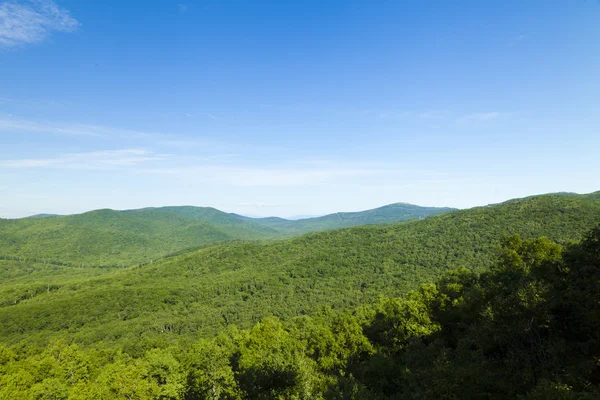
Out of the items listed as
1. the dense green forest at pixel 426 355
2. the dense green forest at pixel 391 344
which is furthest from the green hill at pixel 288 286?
the dense green forest at pixel 426 355

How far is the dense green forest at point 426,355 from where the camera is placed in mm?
18562

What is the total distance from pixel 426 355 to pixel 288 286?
129307mm

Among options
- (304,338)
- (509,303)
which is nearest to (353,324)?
(304,338)

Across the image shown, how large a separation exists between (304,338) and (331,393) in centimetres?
2737

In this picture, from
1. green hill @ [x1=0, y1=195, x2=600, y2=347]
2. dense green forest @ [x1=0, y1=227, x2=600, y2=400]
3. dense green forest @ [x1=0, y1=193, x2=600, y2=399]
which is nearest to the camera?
dense green forest @ [x1=0, y1=227, x2=600, y2=400]

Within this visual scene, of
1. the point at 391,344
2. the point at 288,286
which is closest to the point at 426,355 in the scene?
the point at 391,344

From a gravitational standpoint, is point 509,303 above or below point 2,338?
above

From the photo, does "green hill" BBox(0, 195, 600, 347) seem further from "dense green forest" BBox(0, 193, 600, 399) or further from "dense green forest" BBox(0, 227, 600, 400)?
"dense green forest" BBox(0, 227, 600, 400)

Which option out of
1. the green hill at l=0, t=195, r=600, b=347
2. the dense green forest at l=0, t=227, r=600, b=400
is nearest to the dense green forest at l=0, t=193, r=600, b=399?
the dense green forest at l=0, t=227, r=600, b=400

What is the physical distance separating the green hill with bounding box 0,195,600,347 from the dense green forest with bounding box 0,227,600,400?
55.5 m

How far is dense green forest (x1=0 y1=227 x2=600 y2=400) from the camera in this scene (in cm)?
1856

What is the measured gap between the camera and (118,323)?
124 metres

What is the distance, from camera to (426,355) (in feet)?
87.9

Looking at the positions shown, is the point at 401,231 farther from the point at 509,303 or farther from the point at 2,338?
the point at 2,338
